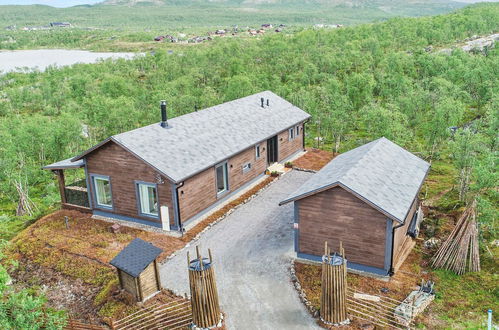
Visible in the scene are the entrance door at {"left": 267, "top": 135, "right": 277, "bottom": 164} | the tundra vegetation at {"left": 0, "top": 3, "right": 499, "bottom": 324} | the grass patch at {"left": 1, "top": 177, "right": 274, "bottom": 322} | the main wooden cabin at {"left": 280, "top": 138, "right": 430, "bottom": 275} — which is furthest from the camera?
the entrance door at {"left": 267, "top": 135, "right": 277, "bottom": 164}

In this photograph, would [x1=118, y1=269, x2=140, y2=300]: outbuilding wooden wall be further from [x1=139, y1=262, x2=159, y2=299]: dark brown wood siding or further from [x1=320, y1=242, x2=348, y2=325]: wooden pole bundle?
[x1=320, y1=242, x2=348, y2=325]: wooden pole bundle

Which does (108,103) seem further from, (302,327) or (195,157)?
(302,327)

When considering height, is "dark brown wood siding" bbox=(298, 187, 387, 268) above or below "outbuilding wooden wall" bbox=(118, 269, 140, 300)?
above

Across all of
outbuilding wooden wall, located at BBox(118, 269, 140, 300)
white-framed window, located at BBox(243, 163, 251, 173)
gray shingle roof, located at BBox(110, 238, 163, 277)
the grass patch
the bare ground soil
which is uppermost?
gray shingle roof, located at BBox(110, 238, 163, 277)

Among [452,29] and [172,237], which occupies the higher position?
[452,29]

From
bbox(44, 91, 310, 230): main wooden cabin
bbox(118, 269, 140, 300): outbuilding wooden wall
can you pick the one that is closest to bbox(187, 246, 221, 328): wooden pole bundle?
bbox(118, 269, 140, 300): outbuilding wooden wall

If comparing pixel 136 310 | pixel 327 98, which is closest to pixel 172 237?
pixel 136 310
